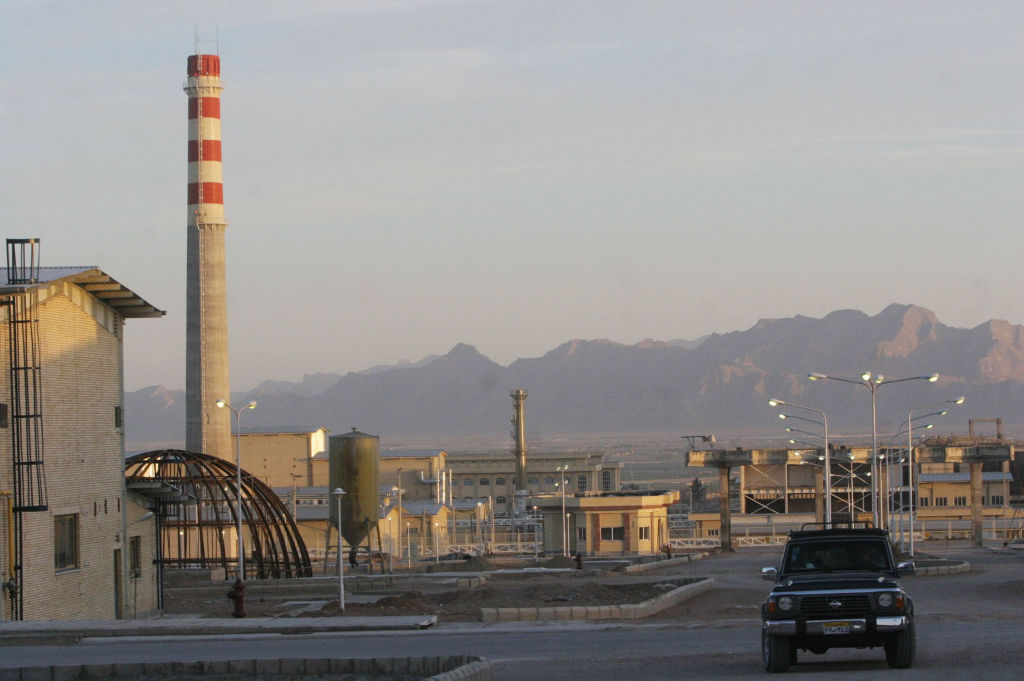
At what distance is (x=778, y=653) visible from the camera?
733 inches

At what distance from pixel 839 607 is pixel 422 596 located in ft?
66.8

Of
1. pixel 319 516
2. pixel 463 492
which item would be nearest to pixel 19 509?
pixel 319 516

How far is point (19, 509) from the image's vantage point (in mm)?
33281

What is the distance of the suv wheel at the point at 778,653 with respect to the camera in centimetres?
1852

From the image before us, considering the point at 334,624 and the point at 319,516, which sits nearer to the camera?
the point at 334,624

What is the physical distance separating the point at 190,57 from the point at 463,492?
6843 cm

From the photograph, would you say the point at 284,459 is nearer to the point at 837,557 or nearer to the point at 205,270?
the point at 205,270

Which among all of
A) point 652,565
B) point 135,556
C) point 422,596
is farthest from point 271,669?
point 652,565

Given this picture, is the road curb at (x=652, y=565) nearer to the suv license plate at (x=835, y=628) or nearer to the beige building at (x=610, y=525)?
the beige building at (x=610, y=525)

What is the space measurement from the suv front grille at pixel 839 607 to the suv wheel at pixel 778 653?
0.48 m

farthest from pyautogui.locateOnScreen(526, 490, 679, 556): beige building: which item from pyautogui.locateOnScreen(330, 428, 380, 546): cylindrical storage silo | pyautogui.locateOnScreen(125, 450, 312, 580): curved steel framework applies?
pyautogui.locateOnScreen(125, 450, 312, 580): curved steel framework

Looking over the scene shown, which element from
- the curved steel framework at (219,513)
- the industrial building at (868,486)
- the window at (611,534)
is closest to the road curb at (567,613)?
→ the curved steel framework at (219,513)

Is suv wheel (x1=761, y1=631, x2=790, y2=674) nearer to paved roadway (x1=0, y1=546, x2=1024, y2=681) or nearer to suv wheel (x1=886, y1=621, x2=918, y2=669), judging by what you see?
paved roadway (x1=0, y1=546, x2=1024, y2=681)

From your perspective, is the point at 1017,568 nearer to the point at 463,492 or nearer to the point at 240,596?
the point at 240,596
